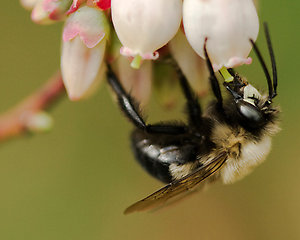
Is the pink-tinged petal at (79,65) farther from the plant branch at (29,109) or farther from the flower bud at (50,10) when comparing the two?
the plant branch at (29,109)

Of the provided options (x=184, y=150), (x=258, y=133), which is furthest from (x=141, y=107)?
(x=258, y=133)

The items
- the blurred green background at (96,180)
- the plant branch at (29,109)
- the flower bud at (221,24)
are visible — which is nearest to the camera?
the flower bud at (221,24)

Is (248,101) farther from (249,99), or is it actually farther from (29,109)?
(29,109)

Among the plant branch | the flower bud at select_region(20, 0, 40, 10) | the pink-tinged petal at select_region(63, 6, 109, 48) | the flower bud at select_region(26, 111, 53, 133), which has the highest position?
the flower bud at select_region(20, 0, 40, 10)

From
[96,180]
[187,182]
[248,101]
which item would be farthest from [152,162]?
[96,180]

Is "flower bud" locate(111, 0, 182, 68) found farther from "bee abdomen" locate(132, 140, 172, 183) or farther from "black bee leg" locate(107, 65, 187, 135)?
"bee abdomen" locate(132, 140, 172, 183)

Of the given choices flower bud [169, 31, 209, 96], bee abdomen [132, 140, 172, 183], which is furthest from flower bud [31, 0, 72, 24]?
bee abdomen [132, 140, 172, 183]

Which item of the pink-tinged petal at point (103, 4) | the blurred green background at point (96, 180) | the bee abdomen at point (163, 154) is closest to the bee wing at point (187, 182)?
the bee abdomen at point (163, 154)
